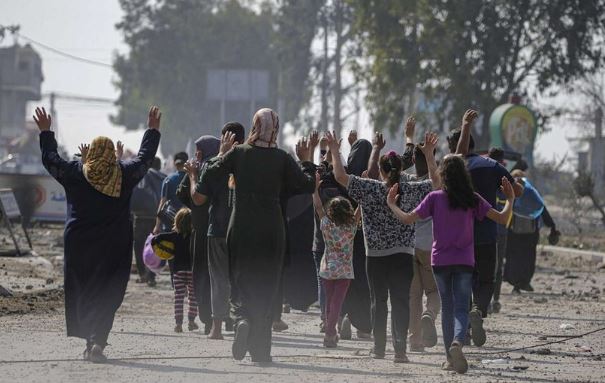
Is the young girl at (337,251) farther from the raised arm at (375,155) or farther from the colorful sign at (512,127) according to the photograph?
the colorful sign at (512,127)

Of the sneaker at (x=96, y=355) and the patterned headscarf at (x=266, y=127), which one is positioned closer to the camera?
the patterned headscarf at (x=266, y=127)

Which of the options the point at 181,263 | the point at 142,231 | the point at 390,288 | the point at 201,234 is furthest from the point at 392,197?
the point at 142,231

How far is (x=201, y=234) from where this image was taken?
12.9m

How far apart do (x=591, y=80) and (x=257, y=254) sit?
167 ft

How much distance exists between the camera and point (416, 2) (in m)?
44.6

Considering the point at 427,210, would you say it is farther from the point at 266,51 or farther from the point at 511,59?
the point at 266,51

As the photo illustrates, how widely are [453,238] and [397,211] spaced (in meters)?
0.41

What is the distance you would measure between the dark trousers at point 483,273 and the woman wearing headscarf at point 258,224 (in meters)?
2.20

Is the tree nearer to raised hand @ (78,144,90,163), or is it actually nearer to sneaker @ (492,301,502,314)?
sneaker @ (492,301,502,314)

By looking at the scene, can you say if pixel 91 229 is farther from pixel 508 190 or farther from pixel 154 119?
pixel 508 190

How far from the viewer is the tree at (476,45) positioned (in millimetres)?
44438

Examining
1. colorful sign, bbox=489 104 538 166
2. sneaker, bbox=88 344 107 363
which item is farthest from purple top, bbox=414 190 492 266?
colorful sign, bbox=489 104 538 166

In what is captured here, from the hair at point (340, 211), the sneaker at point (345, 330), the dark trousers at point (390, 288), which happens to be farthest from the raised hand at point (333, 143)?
the sneaker at point (345, 330)

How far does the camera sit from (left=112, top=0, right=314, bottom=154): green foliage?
93.2m
